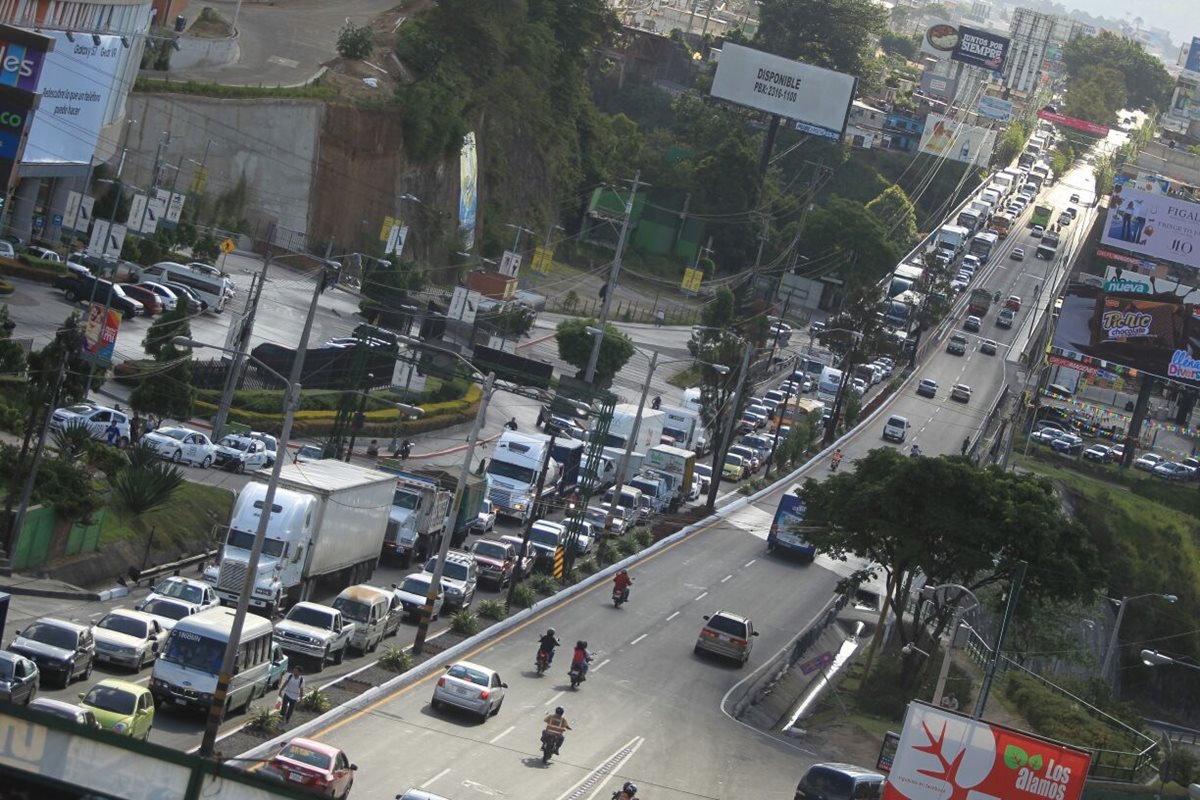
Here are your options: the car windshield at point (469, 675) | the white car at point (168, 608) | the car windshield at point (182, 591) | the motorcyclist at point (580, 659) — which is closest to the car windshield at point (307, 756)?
the car windshield at point (469, 675)

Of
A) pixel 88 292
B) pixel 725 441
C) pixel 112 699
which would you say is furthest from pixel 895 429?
pixel 112 699

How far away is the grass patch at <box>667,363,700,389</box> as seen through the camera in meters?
98.3

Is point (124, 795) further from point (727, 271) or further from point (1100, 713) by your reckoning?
point (727, 271)

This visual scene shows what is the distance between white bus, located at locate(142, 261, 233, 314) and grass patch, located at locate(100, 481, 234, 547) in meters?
21.9

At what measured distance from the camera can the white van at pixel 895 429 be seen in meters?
94.0

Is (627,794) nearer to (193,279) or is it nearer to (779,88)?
(193,279)

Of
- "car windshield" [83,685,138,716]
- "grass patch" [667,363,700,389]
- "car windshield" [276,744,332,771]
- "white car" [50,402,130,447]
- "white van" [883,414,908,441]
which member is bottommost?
"car windshield" [83,685,138,716]

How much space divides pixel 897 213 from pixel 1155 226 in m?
31.0

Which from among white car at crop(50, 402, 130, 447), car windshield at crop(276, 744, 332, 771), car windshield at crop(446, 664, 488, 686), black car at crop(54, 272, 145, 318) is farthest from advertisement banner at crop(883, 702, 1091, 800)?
black car at crop(54, 272, 145, 318)

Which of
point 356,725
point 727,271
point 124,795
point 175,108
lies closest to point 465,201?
point 175,108

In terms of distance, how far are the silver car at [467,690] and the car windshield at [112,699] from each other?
9.56 meters

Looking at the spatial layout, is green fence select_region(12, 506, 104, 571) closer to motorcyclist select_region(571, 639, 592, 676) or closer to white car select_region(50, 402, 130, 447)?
white car select_region(50, 402, 130, 447)

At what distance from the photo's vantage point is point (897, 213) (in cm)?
15900

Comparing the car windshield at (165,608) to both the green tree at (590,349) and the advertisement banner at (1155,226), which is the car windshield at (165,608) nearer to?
the green tree at (590,349)
